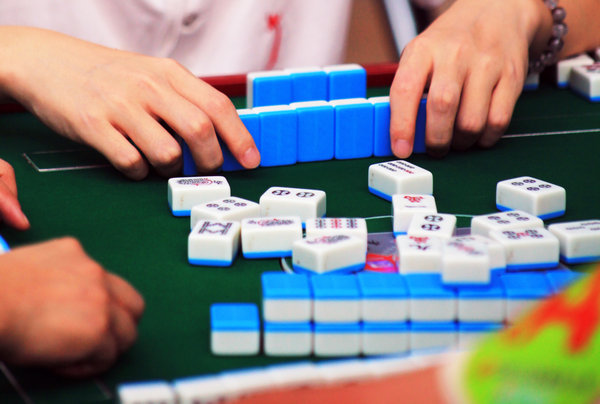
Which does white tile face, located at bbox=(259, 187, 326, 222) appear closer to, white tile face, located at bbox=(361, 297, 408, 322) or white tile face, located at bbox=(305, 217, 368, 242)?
white tile face, located at bbox=(305, 217, 368, 242)

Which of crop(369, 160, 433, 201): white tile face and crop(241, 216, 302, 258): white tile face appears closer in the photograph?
crop(241, 216, 302, 258): white tile face

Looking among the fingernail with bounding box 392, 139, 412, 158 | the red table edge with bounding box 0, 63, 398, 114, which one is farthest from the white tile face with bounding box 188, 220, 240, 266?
the red table edge with bounding box 0, 63, 398, 114

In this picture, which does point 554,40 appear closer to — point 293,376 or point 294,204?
point 294,204

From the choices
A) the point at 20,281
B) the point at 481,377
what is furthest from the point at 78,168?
the point at 481,377

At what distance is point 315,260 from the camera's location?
1.25 m

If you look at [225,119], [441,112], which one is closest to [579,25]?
[441,112]

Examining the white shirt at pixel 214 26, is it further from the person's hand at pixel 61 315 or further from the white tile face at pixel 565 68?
the person's hand at pixel 61 315

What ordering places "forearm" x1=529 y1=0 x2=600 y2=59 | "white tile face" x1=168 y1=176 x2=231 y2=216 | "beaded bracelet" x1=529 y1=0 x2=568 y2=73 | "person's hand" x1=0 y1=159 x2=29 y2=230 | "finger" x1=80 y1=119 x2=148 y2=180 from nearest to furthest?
"person's hand" x1=0 y1=159 x2=29 y2=230
"white tile face" x1=168 y1=176 x2=231 y2=216
"finger" x1=80 y1=119 x2=148 y2=180
"beaded bracelet" x1=529 y1=0 x2=568 y2=73
"forearm" x1=529 y1=0 x2=600 y2=59

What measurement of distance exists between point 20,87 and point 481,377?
153 cm

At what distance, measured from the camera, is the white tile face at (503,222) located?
53.3 inches

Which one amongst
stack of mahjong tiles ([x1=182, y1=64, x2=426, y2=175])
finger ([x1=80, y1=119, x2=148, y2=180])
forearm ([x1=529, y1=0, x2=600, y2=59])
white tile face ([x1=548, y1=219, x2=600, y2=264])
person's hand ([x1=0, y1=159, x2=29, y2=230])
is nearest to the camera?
white tile face ([x1=548, y1=219, x2=600, y2=264])

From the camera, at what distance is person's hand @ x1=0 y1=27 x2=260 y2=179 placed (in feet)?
5.49

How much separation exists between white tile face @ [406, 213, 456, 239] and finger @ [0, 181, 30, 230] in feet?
2.08

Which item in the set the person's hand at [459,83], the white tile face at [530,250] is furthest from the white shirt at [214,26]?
the white tile face at [530,250]
